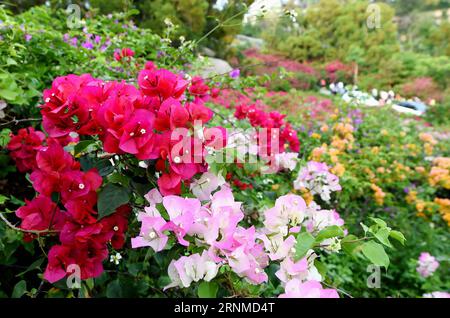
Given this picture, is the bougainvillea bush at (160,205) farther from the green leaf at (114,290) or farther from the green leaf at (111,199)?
the green leaf at (114,290)

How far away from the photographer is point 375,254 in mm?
561

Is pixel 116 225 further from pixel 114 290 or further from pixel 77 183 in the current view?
pixel 114 290

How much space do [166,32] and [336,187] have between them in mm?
887

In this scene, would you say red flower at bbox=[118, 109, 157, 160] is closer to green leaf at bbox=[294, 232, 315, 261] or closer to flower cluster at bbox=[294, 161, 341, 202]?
green leaf at bbox=[294, 232, 315, 261]

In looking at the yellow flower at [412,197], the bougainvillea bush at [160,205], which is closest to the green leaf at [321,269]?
the bougainvillea bush at [160,205]

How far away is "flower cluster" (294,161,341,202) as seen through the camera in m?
1.29

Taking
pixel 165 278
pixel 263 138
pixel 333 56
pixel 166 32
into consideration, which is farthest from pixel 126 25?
pixel 333 56

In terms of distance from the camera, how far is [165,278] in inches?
35.6

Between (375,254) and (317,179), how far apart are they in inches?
29.2

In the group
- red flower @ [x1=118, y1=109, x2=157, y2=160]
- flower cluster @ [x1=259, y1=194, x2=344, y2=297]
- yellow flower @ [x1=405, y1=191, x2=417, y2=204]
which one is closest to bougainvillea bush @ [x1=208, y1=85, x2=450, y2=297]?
yellow flower @ [x1=405, y1=191, x2=417, y2=204]

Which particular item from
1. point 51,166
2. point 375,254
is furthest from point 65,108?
point 375,254

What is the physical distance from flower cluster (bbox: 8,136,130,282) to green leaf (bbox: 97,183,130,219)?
24 mm
